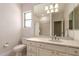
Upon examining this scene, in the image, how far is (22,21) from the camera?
4.93 feet

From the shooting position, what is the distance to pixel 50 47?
147 centimetres

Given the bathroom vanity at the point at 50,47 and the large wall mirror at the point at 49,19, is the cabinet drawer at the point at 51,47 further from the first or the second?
the large wall mirror at the point at 49,19

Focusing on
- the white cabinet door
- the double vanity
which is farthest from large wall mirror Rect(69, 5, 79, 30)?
the white cabinet door

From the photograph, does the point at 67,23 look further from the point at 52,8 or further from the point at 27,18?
the point at 27,18

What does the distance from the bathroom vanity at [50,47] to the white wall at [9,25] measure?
172 millimetres

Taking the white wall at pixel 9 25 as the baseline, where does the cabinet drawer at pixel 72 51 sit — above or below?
below

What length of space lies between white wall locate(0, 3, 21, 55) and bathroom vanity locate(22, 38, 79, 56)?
0.57ft

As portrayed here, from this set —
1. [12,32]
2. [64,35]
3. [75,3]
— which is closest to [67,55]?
[64,35]

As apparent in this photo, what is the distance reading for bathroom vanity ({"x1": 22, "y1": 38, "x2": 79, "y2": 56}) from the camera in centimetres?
136

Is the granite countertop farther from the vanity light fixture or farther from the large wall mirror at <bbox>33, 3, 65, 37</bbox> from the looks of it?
the vanity light fixture

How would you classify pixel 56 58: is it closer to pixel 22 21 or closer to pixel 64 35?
pixel 64 35

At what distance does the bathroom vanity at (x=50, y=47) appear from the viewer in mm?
1359

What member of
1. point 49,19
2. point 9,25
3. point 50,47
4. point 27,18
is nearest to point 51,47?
point 50,47

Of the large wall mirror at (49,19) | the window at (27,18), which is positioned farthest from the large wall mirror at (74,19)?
the window at (27,18)
